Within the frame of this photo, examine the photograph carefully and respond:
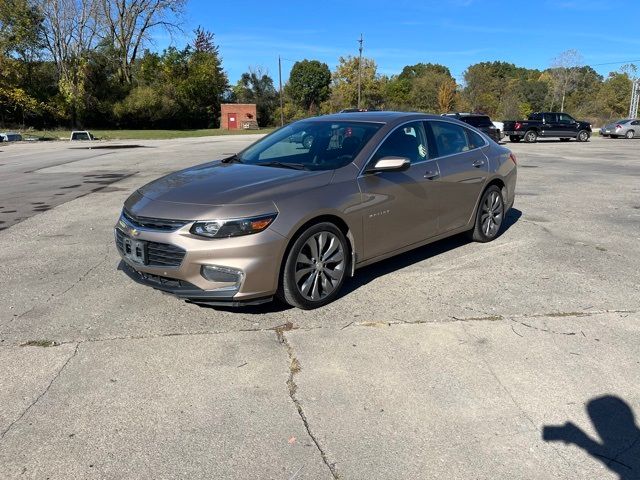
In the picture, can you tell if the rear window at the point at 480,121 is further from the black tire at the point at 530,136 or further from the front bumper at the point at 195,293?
the front bumper at the point at 195,293

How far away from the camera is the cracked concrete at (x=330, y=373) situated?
8.79 ft

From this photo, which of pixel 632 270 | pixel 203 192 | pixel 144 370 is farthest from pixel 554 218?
pixel 144 370

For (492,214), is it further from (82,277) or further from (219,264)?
(82,277)

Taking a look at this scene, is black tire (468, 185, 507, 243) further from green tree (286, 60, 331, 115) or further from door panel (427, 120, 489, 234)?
green tree (286, 60, 331, 115)

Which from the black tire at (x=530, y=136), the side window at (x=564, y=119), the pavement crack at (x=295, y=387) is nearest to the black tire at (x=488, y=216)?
the pavement crack at (x=295, y=387)

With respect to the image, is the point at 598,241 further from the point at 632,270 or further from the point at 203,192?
the point at 203,192

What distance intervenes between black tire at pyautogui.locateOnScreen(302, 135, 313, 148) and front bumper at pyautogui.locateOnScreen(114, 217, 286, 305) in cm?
155

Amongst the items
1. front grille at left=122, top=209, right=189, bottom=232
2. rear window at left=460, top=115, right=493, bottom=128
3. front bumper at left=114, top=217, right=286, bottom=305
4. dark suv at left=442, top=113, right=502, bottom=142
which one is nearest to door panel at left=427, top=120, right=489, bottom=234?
front bumper at left=114, top=217, right=286, bottom=305

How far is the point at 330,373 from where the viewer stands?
→ 11.4 ft

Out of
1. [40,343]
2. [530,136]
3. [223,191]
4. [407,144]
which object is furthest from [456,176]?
[530,136]

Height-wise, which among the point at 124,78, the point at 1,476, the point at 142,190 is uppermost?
the point at 124,78

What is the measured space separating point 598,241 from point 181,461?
242 inches

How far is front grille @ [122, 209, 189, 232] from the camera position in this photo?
13.1 ft

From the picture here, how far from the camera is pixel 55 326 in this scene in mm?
4203
